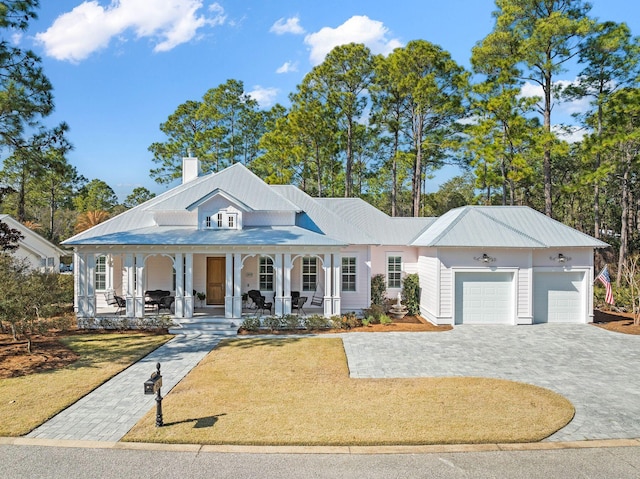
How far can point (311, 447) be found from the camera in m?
6.41

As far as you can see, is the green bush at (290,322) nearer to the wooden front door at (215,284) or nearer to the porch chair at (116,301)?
the wooden front door at (215,284)

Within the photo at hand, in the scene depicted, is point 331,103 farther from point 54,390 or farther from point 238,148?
point 54,390

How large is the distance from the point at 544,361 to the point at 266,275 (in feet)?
39.2

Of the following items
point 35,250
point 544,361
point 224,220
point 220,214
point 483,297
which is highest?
point 220,214

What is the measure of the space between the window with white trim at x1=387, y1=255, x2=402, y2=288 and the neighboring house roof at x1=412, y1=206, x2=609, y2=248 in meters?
1.77

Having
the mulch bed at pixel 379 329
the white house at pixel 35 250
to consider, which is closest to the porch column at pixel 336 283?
the mulch bed at pixel 379 329

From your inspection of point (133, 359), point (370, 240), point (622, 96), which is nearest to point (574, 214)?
point (622, 96)

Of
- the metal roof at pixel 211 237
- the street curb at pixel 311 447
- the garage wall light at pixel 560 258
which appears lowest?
the street curb at pixel 311 447

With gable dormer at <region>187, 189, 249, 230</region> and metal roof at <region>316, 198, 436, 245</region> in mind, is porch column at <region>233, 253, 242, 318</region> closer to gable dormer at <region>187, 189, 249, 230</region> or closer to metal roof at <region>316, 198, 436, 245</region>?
gable dormer at <region>187, 189, 249, 230</region>

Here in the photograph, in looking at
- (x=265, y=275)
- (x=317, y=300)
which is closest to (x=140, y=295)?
(x=265, y=275)

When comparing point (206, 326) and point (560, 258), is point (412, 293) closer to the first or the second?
point (560, 258)

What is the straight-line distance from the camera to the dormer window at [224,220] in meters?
17.8

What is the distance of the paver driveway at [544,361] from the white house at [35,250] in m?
24.4

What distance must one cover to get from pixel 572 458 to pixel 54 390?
1060 centimetres
